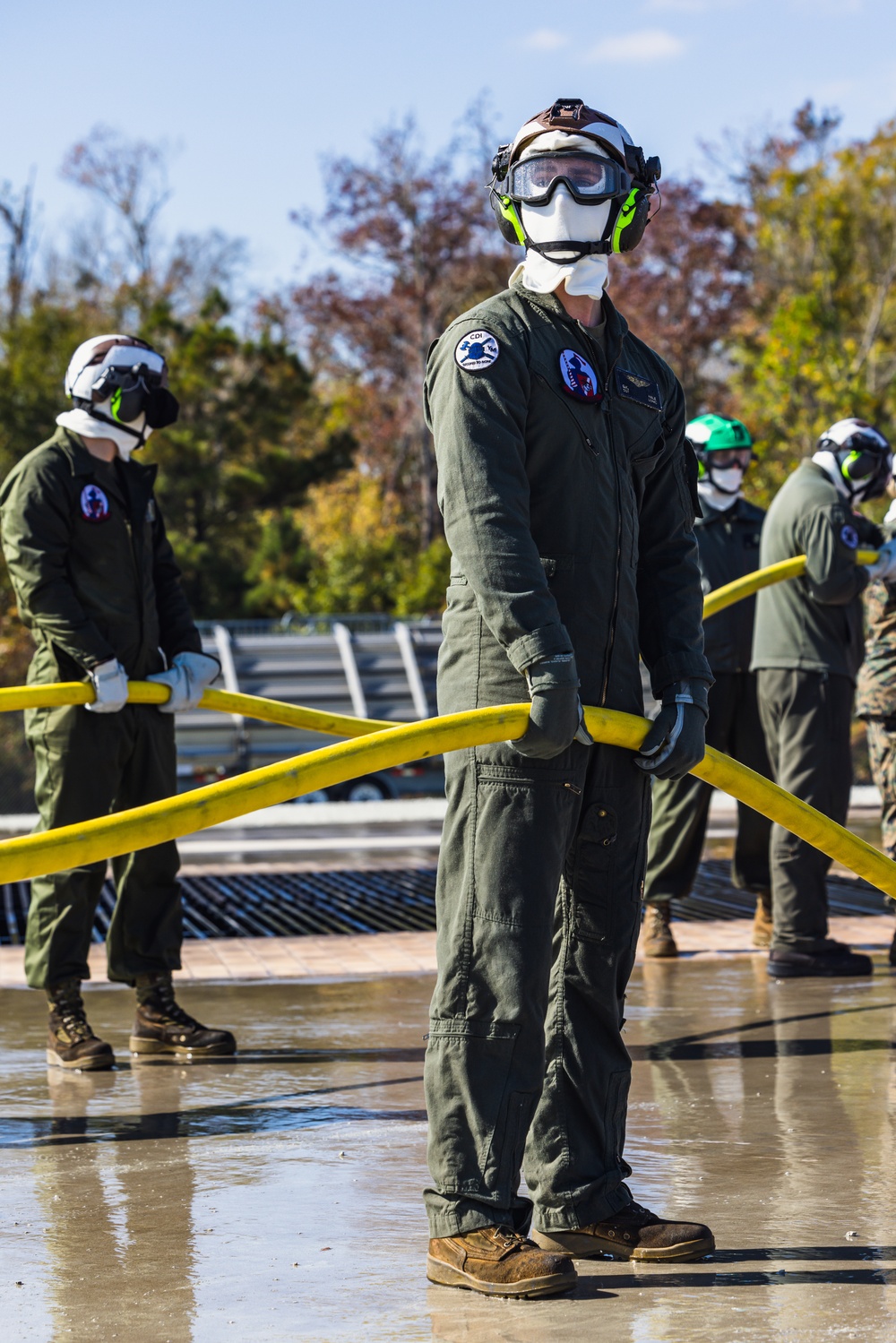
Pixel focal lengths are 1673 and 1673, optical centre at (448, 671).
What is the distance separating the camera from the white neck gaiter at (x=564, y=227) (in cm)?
343

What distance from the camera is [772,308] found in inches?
1045

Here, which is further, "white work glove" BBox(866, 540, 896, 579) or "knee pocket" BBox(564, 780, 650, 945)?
"white work glove" BBox(866, 540, 896, 579)

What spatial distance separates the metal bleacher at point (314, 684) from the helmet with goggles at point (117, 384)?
427 inches

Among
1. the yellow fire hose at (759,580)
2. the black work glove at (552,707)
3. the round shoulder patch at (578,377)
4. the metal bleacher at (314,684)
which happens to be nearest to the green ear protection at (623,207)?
the round shoulder patch at (578,377)

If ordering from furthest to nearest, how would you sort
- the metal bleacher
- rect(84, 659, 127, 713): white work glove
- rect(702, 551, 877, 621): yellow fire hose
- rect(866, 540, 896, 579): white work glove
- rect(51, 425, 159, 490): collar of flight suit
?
1. the metal bleacher
2. rect(866, 540, 896, 579): white work glove
3. rect(702, 551, 877, 621): yellow fire hose
4. rect(51, 425, 159, 490): collar of flight suit
5. rect(84, 659, 127, 713): white work glove

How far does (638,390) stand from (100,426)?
7.78 ft

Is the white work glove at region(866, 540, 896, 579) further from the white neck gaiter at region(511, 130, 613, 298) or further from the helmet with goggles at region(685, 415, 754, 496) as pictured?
the white neck gaiter at region(511, 130, 613, 298)

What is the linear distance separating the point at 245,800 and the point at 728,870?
7336 millimetres

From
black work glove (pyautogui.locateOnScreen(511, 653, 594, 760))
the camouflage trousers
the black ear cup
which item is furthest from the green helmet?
black work glove (pyautogui.locateOnScreen(511, 653, 594, 760))

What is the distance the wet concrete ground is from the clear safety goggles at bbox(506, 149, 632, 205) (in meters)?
2.17

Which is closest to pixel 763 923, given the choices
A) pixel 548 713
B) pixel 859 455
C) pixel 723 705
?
pixel 723 705

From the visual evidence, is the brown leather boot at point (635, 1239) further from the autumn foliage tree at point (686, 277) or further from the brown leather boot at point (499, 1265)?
the autumn foliage tree at point (686, 277)

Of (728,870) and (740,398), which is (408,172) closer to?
(740,398)

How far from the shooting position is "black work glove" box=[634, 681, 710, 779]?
3.39 m
